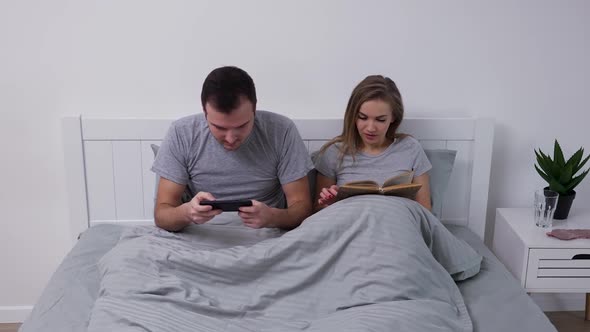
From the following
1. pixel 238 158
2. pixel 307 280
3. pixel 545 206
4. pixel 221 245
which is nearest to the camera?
pixel 307 280

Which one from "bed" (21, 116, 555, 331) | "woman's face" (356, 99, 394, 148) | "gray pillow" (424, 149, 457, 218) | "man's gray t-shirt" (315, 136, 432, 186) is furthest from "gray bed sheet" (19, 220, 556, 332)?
"woman's face" (356, 99, 394, 148)

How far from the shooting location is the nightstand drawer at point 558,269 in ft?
6.37

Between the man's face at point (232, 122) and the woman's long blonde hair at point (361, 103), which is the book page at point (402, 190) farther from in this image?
the man's face at point (232, 122)

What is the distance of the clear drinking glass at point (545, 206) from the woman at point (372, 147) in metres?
0.41

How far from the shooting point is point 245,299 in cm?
153

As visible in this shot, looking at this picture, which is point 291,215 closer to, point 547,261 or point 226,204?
point 226,204

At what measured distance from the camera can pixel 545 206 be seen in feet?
6.74

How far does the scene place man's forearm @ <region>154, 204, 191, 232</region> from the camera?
1.79 metres

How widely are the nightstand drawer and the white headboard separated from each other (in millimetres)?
353

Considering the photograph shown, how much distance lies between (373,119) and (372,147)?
15 centimetres

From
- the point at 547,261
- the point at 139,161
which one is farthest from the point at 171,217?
the point at 547,261

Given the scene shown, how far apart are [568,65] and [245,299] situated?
5.24 feet

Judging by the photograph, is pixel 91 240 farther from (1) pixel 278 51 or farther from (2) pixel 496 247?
(2) pixel 496 247

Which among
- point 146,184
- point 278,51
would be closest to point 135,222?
point 146,184
